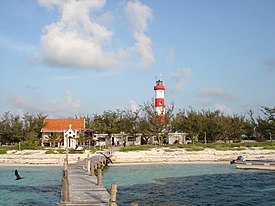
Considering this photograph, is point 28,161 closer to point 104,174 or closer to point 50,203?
point 104,174

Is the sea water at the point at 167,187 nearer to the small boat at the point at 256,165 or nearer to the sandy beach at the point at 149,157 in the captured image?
the small boat at the point at 256,165

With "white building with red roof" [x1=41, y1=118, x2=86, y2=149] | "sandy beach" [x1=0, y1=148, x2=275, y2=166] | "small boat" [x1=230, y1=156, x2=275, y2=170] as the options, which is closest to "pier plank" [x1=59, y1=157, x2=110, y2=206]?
"small boat" [x1=230, y1=156, x2=275, y2=170]

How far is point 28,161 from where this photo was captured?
138ft

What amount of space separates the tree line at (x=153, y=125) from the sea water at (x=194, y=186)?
29.2 m

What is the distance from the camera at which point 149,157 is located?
43.1m

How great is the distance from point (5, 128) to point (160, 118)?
84.2 feet

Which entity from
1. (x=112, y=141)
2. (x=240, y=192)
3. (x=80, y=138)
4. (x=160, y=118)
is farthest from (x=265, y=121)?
(x=240, y=192)

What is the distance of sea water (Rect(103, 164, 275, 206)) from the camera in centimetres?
2006

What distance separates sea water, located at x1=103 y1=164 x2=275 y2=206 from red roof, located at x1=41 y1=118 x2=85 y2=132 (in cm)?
3055

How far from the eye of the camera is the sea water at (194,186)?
20.1 m

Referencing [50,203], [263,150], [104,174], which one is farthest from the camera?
[263,150]

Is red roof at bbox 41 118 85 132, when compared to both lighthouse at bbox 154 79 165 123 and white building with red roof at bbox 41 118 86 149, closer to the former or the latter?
white building with red roof at bbox 41 118 86 149

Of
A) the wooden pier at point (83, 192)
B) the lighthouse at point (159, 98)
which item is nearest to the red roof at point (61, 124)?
the lighthouse at point (159, 98)

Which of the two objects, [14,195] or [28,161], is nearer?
[14,195]
